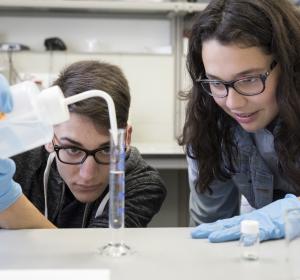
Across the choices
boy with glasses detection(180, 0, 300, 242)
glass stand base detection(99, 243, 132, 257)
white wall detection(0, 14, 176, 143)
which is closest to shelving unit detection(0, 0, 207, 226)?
white wall detection(0, 14, 176, 143)

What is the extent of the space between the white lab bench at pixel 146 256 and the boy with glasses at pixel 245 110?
0.07 m

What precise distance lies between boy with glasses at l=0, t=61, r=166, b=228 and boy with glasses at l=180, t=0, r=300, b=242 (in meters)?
0.21

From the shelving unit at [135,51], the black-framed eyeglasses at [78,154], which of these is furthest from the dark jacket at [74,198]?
the shelving unit at [135,51]

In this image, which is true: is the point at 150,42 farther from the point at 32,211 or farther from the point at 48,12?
the point at 32,211

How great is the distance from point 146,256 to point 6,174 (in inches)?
12.6

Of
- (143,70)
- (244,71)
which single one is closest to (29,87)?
(244,71)

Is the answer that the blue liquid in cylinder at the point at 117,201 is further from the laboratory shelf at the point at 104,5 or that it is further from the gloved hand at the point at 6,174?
the laboratory shelf at the point at 104,5

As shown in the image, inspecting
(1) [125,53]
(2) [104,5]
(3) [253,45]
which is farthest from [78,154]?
(1) [125,53]

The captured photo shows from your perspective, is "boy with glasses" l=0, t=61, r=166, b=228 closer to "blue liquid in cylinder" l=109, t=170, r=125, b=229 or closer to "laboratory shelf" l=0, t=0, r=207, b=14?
"blue liquid in cylinder" l=109, t=170, r=125, b=229

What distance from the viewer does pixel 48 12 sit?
279cm

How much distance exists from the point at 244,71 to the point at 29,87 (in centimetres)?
57

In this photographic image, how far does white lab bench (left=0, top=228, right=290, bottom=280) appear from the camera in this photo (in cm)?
66

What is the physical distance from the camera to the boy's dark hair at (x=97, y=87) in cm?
111

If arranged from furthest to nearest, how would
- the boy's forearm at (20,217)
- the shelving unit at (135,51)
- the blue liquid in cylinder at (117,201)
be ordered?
the shelving unit at (135,51) < the boy's forearm at (20,217) < the blue liquid in cylinder at (117,201)
